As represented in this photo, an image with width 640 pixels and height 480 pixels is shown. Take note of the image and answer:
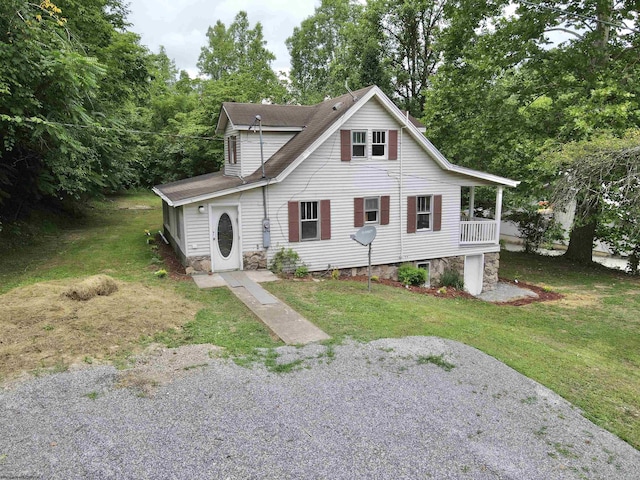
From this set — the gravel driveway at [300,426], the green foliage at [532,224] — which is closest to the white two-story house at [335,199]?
the gravel driveway at [300,426]

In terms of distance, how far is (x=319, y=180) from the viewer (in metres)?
13.9

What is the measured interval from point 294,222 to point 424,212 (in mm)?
4956

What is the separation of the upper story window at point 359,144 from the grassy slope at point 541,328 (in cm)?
437

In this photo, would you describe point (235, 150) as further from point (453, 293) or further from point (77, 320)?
point (77, 320)

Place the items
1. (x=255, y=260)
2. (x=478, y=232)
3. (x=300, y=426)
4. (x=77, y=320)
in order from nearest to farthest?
1. (x=300, y=426)
2. (x=77, y=320)
3. (x=255, y=260)
4. (x=478, y=232)

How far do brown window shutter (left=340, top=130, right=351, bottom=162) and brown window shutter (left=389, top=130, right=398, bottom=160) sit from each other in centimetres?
152

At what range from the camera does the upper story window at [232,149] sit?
1626 cm

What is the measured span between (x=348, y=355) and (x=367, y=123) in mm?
9250

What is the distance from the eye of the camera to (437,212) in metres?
15.6

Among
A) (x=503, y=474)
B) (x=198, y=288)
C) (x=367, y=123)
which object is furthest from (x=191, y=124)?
(x=503, y=474)

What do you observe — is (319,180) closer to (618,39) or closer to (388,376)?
(388,376)

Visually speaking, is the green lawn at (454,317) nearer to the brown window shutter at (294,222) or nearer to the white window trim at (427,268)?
the brown window shutter at (294,222)

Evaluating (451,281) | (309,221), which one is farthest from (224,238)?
(451,281)

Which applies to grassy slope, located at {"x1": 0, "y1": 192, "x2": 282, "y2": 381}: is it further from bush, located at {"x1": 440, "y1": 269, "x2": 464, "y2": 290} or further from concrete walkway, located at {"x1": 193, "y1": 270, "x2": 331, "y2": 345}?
bush, located at {"x1": 440, "y1": 269, "x2": 464, "y2": 290}
